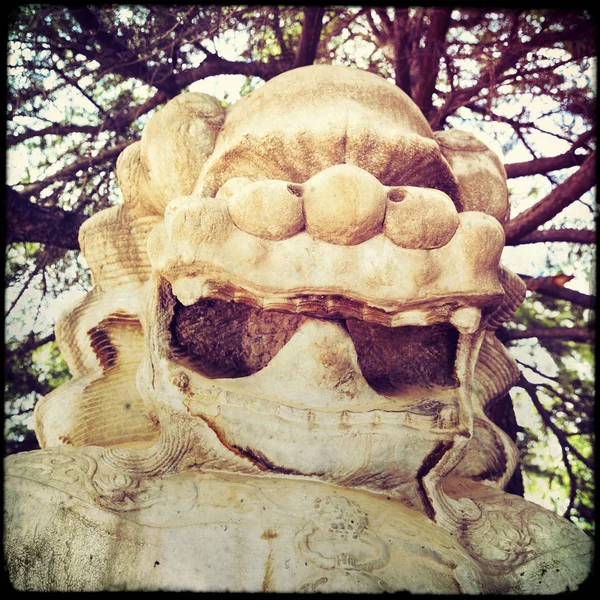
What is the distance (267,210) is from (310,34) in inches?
111

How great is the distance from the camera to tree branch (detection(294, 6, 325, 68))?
4.36 meters

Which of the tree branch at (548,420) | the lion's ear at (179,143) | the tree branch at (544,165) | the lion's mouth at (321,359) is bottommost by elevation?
the tree branch at (548,420)

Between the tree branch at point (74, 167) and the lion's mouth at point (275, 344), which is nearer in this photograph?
the lion's mouth at point (275, 344)

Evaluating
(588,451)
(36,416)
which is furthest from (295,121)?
(588,451)

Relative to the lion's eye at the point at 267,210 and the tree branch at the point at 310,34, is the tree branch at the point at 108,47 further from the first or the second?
the lion's eye at the point at 267,210

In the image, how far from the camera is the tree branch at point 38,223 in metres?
4.19

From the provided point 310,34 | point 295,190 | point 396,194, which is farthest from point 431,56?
point 295,190

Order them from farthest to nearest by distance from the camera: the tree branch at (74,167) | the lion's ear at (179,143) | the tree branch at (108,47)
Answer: the tree branch at (74,167) < the tree branch at (108,47) < the lion's ear at (179,143)

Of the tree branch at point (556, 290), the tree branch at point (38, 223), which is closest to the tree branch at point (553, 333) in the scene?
the tree branch at point (556, 290)

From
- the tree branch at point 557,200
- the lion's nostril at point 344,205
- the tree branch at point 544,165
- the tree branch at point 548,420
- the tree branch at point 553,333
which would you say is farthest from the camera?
the tree branch at point 548,420

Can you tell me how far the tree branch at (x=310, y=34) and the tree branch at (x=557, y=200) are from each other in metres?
1.59

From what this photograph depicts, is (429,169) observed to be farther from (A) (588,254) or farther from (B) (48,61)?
(A) (588,254)

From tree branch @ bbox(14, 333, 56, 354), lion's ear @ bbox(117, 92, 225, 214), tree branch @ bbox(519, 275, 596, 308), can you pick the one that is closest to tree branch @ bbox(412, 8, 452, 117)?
tree branch @ bbox(519, 275, 596, 308)

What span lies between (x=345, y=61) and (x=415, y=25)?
58cm
